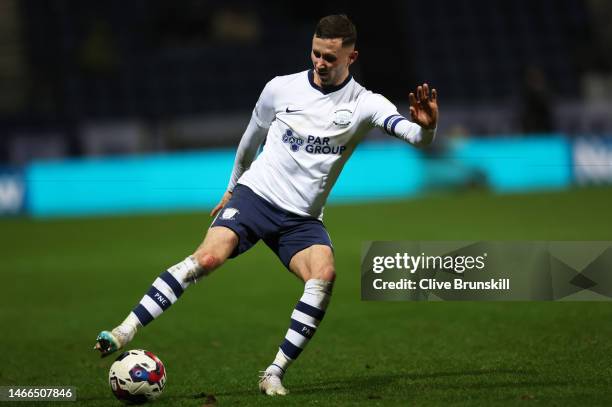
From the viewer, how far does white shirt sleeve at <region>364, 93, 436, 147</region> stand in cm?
591

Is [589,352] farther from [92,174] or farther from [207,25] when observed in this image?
[207,25]

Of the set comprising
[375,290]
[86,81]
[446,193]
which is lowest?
[375,290]

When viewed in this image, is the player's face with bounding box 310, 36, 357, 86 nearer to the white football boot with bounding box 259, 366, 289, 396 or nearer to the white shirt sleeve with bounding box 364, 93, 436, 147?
the white shirt sleeve with bounding box 364, 93, 436, 147

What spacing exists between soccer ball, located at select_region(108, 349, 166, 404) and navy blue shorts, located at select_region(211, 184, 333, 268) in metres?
0.85

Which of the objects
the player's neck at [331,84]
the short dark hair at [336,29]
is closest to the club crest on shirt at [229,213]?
the player's neck at [331,84]

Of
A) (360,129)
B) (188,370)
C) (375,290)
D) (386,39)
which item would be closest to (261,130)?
(360,129)

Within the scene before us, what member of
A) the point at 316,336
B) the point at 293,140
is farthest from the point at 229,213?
the point at 316,336

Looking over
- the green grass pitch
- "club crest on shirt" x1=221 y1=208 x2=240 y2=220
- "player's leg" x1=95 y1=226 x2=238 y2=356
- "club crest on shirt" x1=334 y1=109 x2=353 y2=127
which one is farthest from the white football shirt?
the green grass pitch

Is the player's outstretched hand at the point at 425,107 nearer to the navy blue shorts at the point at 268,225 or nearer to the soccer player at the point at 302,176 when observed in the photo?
the soccer player at the point at 302,176

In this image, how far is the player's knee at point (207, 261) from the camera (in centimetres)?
602

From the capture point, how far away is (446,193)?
2233 centimetres

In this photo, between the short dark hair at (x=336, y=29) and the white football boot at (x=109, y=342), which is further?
the short dark hair at (x=336, y=29)

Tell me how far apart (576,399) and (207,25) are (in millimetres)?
26934

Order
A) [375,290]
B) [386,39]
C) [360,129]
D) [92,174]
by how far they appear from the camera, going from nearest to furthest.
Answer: [360,129] < [375,290] < [92,174] < [386,39]
